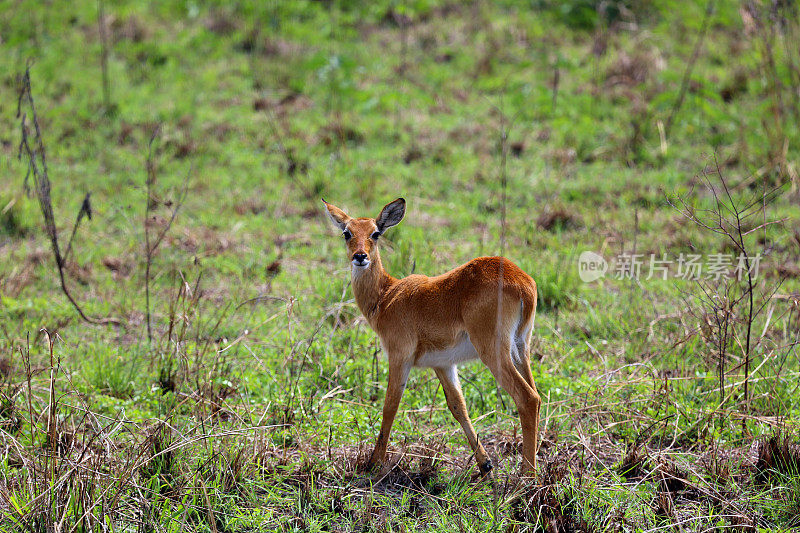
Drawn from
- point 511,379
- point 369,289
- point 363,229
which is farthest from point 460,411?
point 363,229

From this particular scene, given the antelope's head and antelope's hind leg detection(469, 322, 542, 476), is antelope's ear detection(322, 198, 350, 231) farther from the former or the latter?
antelope's hind leg detection(469, 322, 542, 476)

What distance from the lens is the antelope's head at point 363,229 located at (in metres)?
4.20

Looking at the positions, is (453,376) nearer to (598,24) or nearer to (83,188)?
(83,188)

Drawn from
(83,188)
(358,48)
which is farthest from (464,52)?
(83,188)

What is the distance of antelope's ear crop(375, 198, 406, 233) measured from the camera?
4.40 m

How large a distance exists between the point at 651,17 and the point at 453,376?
10322 mm

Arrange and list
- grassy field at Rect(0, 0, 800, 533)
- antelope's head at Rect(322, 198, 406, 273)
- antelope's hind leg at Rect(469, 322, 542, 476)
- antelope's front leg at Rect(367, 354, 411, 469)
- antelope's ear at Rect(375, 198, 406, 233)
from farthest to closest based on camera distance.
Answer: antelope's ear at Rect(375, 198, 406, 233) < antelope's head at Rect(322, 198, 406, 273) < antelope's front leg at Rect(367, 354, 411, 469) < grassy field at Rect(0, 0, 800, 533) < antelope's hind leg at Rect(469, 322, 542, 476)

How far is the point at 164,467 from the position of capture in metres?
4.01

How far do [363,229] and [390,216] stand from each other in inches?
8.4

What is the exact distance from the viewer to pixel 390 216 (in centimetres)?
448

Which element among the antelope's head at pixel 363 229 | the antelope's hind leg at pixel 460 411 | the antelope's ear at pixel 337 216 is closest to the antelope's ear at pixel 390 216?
the antelope's head at pixel 363 229

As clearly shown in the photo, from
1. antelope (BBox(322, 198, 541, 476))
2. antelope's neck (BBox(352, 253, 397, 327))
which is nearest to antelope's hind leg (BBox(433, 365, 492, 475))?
antelope (BBox(322, 198, 541, 476))

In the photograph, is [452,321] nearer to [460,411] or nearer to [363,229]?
[460,411]

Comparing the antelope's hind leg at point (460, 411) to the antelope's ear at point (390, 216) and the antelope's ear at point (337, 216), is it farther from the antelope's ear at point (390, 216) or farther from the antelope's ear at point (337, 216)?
the antelope's ear at point (337, 216)
